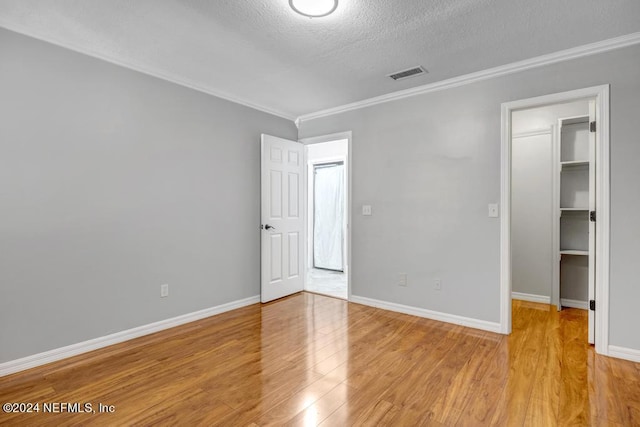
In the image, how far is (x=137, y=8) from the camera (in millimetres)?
2135

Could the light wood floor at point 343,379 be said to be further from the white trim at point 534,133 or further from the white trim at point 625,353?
the white trim at point 534,133

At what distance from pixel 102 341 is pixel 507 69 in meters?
4.25

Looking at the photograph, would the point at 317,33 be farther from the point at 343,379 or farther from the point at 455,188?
the point at 343,379

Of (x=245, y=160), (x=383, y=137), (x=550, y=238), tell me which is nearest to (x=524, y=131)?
(x=550, y=238)

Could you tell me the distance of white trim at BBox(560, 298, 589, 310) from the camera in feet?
12.4

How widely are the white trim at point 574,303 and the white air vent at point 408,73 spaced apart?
3.15 m

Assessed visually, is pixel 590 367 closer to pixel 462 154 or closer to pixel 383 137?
pixel 462 154

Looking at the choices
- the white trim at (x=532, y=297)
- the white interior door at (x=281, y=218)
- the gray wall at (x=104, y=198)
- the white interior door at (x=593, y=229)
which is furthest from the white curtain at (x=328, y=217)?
the white interior door at (x=593, y=229)

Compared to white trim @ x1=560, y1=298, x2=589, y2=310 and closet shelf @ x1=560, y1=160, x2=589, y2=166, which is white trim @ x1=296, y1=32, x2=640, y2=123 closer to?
closet shelf @ x1=560, y1=160, x2=589, y2=166

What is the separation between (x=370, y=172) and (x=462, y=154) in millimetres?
1053

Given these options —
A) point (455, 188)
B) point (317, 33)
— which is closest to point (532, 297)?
point (455, 188)

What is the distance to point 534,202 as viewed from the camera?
13.3 feet

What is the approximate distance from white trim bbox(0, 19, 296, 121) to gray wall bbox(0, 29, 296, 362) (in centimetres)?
5

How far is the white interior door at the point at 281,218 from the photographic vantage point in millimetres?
4086
